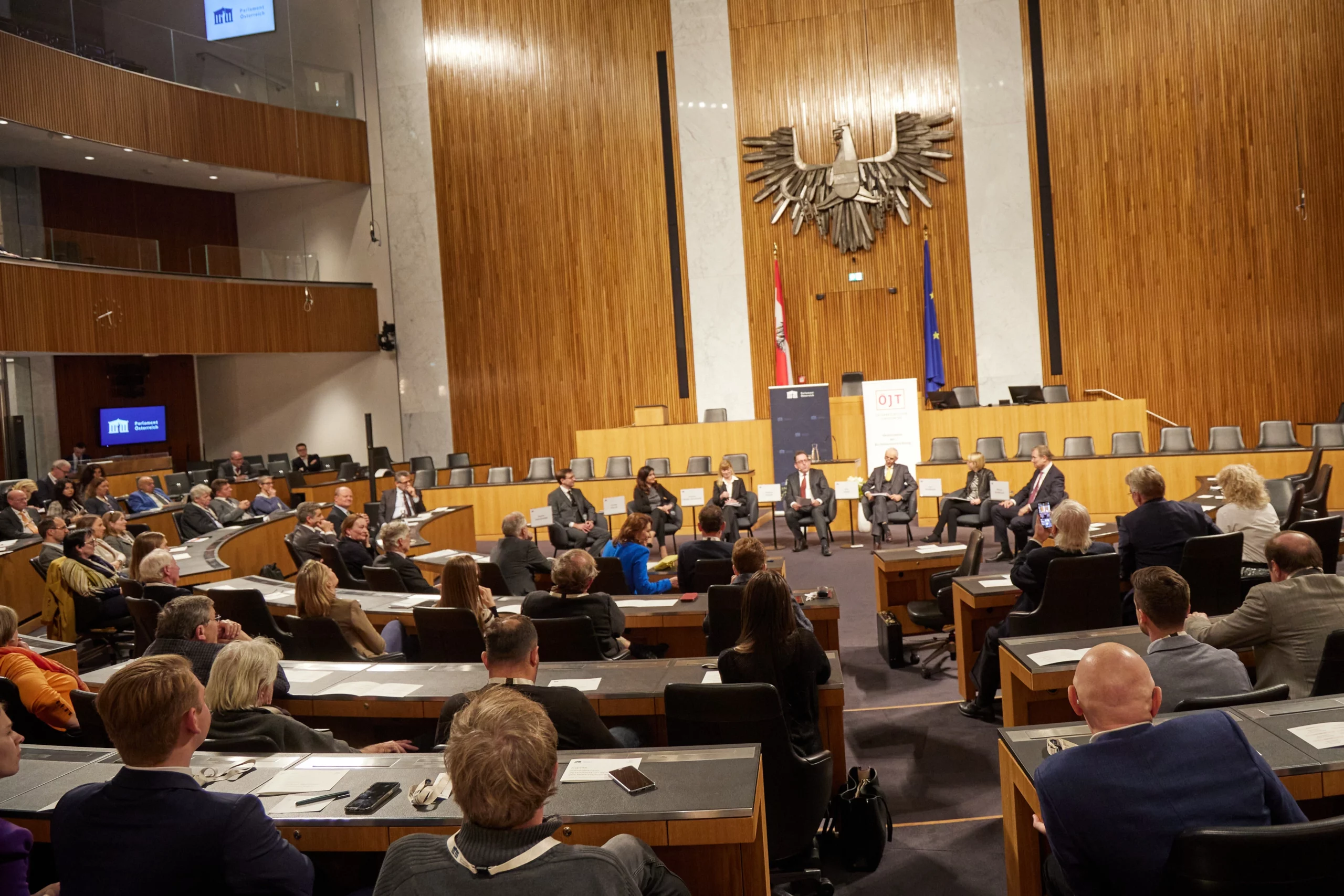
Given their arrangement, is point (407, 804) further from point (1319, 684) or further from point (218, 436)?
point (218, 436)

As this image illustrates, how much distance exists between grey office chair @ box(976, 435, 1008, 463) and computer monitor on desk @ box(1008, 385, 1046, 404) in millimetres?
926

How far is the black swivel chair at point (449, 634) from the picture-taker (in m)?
4.79

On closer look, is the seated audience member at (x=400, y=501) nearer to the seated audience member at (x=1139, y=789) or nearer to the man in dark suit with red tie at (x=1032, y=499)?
the man in dark suit with red tie at (x=1032, y=499)

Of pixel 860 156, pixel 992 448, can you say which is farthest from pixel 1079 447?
pixel 860 156

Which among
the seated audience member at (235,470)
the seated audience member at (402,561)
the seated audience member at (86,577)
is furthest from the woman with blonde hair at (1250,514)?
the seated audience member at (235,470)

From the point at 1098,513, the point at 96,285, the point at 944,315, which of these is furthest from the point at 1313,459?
the point at 96,285

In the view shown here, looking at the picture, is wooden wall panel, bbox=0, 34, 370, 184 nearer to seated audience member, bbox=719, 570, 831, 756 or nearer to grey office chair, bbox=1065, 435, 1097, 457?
grey office chair, bbox=1065, 435, 1097, 457

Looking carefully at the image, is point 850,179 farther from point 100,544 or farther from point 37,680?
point 37,680

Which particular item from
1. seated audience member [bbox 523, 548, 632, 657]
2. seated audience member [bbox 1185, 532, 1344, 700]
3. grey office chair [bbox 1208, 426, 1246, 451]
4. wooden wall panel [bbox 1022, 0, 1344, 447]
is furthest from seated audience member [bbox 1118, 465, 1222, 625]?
wooden wall panel [bbox 1022, 0, 1344, 447]

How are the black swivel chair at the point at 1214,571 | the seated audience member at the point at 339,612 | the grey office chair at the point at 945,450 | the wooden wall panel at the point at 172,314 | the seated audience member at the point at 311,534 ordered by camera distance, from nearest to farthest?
the seated audience member at the point at 339,612 < the black swivel chair at the point at 1214,571 < the seated audience member at the point at 311,534 < the grey office chair at the point at 945,450 < the wooden wall panel at the point at 172,314

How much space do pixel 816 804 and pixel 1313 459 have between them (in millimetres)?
8957

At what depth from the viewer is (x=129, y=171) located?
16266 mm

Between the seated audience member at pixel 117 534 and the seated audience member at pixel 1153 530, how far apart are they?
24.9 feet

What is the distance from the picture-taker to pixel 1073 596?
15.8ft
